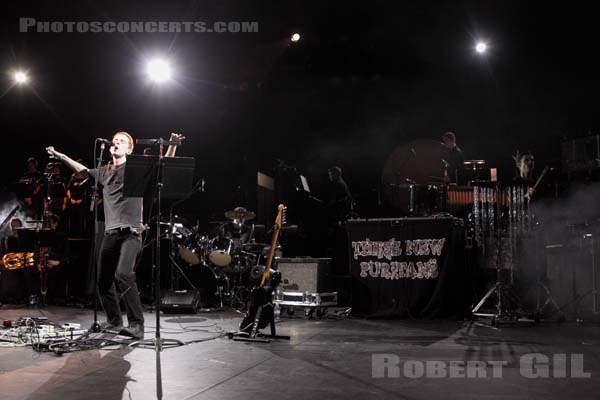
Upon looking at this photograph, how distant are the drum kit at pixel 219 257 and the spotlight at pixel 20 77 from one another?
546cm

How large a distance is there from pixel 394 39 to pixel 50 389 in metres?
12.6

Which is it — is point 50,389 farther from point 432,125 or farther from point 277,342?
point 432,125

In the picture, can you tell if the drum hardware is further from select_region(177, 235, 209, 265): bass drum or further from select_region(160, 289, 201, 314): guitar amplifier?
select_region(160, 289, 201, 314): guitar amplifier

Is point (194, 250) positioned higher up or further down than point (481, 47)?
further down

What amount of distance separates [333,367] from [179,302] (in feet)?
19.0

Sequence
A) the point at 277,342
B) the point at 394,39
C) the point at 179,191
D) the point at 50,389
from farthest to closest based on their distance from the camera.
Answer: the point at 394,39 < the point at 277,342 < the point at 179,191 < the point at 50,389

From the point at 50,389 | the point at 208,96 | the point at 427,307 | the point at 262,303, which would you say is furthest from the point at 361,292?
the point at 208,96

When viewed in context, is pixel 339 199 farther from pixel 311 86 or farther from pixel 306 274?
pixel 306 274

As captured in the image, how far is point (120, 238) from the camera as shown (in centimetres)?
653

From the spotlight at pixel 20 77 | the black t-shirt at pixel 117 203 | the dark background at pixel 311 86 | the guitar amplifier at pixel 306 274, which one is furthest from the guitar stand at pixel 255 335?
the spotlight at pixel 20 77

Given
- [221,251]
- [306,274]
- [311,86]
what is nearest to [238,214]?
[221,251]

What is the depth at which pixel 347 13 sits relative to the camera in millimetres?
13602

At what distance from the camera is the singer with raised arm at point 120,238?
21.1 feet

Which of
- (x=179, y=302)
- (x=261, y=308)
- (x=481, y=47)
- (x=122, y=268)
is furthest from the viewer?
(x=481, y=47)
